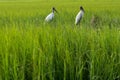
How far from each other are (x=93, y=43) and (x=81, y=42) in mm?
117

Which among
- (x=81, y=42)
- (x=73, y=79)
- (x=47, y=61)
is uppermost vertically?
(x=81, y=42)

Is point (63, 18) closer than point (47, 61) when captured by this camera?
No

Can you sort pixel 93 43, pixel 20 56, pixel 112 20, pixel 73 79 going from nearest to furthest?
pixel 73 79 → pixel 20 56 → pixel 93 43 → pixel 112 20

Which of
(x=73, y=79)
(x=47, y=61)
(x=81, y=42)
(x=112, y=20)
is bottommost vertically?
(x=73, y=79)

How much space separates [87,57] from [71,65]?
261 millimetres

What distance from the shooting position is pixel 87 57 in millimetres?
2705

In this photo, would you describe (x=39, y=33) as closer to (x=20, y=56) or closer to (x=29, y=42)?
(x=29, y=42)

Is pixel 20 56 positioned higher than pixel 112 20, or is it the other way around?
pixel 112 20

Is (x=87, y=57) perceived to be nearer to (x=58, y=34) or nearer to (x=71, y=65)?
(x=71, y=65)

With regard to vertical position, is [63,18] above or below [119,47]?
above

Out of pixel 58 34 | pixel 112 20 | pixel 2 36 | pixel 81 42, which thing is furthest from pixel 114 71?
pixel 112 20

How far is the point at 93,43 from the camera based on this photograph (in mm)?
2820

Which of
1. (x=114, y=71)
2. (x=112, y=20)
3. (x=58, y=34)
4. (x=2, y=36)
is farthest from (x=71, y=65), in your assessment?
(x=112, y=20)

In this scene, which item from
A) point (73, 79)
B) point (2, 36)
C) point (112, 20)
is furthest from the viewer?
point (112, 20)
